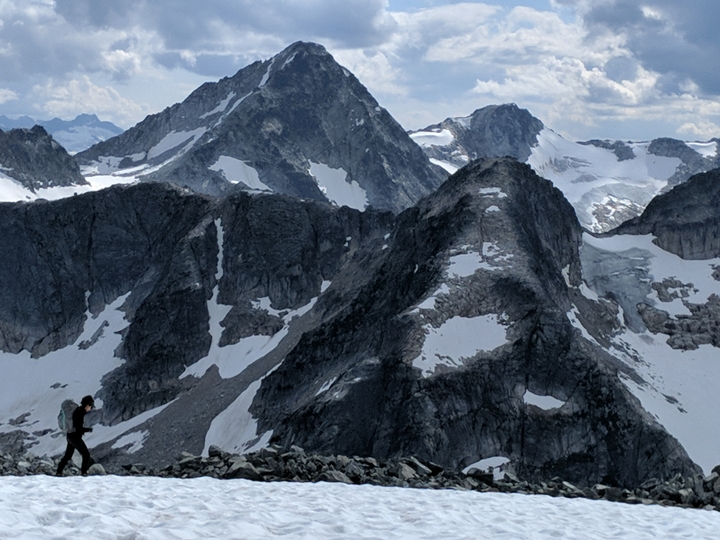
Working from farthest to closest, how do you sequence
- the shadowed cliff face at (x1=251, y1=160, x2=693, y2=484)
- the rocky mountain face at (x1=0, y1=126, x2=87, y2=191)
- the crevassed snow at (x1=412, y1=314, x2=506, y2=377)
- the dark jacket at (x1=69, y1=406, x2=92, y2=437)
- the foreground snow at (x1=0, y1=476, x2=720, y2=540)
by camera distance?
the rocky mountain face at (x1=0, y1=126, x2=87, y2=191) → the crevassed snow at (x1=412, y1=314, x2=506, y2=377) → the shadowed cliff face at (x1=251, y1=160, x2=693, y2=484) → the dark jacket at (x1=69, y1=406, x2=92, y2=437) → the foreground snow at (x1=0, y1=476, x2=720, y2=540)

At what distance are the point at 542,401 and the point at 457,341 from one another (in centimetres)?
839

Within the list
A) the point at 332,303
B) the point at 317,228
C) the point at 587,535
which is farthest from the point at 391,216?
the point at 587,535

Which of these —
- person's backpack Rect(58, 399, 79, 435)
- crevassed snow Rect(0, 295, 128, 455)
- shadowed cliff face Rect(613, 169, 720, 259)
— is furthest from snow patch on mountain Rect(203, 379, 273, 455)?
shadowed cliff face Rect(613, 169, 720, 259)

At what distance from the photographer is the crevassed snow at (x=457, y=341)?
61.8m

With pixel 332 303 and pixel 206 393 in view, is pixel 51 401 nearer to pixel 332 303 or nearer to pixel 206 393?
pixel 206 393

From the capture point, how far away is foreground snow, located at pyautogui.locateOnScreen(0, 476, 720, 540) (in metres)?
15.1

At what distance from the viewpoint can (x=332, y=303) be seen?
4087 inches

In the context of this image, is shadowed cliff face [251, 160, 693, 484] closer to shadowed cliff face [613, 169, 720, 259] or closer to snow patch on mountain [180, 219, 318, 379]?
snow patch on mountain [180, 219, 318, 379]

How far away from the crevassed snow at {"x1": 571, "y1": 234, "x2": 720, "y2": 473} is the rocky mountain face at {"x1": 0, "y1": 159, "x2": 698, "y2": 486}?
13.5 feet

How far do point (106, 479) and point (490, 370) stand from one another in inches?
1740

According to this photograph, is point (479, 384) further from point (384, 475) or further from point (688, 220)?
point (688, 220)

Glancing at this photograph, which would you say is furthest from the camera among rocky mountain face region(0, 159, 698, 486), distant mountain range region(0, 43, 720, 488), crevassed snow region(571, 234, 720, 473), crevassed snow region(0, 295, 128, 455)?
crevassed snow region(0, 295, 128, 455)

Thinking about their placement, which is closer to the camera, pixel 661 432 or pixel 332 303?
pixel 661 432

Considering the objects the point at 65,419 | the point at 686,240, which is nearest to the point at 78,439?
the point at 65,419
